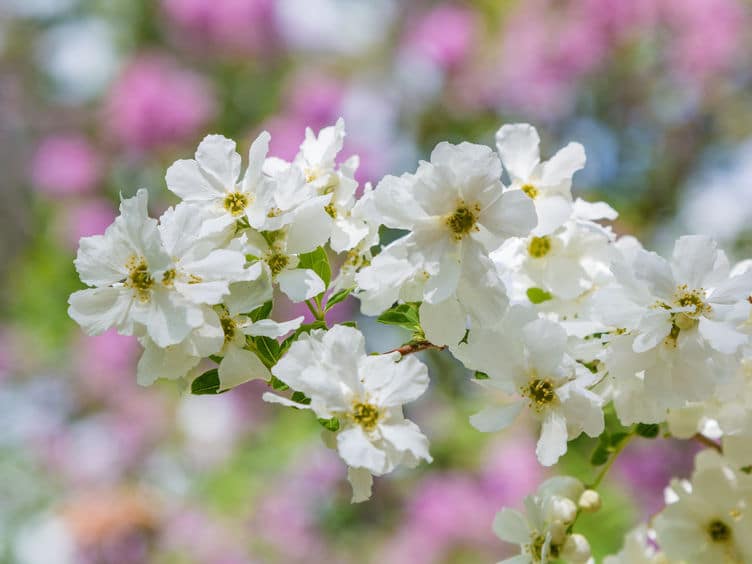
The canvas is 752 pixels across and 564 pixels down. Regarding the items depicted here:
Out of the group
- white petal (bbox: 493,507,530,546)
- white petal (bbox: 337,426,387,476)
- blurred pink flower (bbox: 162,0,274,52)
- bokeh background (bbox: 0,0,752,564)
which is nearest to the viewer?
white petal (bbox: 337,426,387,476)

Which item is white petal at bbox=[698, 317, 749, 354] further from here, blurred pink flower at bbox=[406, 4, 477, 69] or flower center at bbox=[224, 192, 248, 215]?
blurred pink flower at bbox=[406, 4, 477, 69]

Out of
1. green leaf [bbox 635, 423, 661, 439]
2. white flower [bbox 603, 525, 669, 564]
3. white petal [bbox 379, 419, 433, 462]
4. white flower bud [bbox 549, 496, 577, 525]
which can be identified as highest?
white petal [bbox 379, 419, 433, 462]

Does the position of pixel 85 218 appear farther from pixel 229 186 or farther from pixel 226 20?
pixel 229 186

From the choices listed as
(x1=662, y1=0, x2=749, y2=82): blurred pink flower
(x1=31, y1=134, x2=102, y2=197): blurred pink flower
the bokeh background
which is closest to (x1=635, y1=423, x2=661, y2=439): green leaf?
the bokeh background

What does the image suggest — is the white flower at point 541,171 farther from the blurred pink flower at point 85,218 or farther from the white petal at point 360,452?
the blurred pink flower at point 85,218

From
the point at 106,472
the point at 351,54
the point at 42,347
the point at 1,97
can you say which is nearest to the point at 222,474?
the point at 106,472

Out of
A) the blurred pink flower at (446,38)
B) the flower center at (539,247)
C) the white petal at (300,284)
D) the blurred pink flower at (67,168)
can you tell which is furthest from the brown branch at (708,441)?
the blurred pink flower at (67,168)

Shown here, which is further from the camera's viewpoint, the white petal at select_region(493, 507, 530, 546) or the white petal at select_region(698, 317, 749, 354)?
the white petal at select_region(493, 507, 530, 546)

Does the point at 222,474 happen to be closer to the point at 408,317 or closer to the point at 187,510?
the point at 187,510
